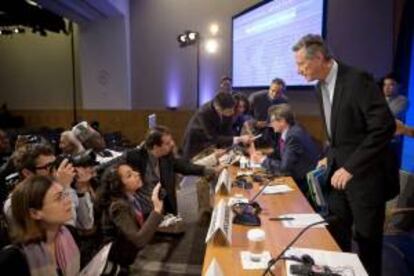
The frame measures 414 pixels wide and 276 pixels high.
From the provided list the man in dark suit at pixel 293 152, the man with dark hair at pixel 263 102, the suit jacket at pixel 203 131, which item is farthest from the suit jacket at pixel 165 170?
the man with dark hair at pixel 263 102

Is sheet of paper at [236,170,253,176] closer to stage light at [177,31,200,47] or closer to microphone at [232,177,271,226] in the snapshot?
microphone at [232,177,271,226]

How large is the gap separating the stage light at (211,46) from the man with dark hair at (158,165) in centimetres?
425

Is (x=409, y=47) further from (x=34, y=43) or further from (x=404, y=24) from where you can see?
(x=34, y=43)

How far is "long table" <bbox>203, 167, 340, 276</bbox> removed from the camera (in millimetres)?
1476

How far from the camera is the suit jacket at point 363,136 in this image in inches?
75.4

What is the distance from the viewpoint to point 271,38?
5367 millimetres

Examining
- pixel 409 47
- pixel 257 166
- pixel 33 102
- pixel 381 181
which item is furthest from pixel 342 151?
pixel 33 102

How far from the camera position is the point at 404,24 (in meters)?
4.68

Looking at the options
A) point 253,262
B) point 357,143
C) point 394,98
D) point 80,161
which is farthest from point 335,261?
point 394,98

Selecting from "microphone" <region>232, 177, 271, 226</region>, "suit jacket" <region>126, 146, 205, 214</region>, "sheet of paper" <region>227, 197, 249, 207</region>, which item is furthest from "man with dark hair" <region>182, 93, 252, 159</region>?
"microphone" <region>232, 177, 271, 226</region>

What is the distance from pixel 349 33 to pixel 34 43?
600cm

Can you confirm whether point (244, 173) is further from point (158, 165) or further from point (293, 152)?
point (158, 165)

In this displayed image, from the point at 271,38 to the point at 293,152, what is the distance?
282 cm

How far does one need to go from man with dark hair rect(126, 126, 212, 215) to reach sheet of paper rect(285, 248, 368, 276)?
127cm
